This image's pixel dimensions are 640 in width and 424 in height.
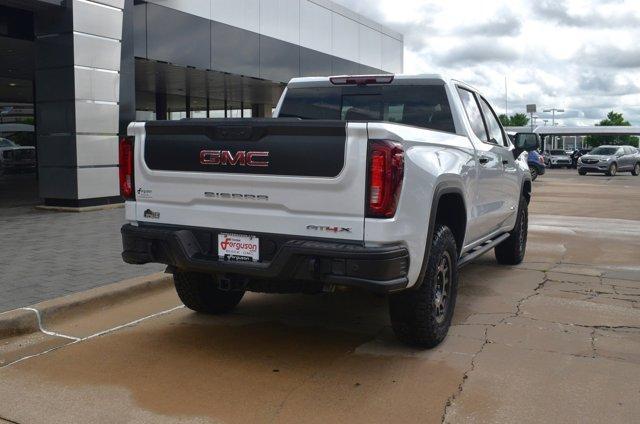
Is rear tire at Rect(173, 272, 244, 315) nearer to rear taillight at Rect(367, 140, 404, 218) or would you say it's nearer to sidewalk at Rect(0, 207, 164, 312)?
sidewalk at Rect(0, 207, 164, 312)

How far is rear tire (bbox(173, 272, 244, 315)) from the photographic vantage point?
527cm

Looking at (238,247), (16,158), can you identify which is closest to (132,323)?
(238,247)

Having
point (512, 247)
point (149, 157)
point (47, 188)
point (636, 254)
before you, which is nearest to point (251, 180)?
point (149, 157)

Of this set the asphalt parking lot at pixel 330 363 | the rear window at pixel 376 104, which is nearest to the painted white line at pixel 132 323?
the asphalt parking lot at pixel 330 363

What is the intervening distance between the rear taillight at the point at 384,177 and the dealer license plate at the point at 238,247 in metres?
0.82

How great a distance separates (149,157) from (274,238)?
3.82ft

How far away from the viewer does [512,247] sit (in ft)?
25.7

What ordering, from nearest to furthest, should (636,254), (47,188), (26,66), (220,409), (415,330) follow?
(220,409)
(415,330)
(636,254)
(47,188)
(26,66)

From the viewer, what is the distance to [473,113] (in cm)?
624

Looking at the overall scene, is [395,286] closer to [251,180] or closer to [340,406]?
[340,406]

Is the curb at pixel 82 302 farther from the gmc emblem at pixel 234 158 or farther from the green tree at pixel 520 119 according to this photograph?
the green tree at pixel 520 119

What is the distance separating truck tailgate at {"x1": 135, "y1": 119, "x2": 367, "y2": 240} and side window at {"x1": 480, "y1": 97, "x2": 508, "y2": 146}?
3139 millimetres

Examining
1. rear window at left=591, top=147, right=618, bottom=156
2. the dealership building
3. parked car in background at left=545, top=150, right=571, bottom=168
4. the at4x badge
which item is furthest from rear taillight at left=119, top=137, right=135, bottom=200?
parked car in background at left=545, top=150, right=571, bottom=168

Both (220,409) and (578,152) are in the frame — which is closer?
(220,409)
